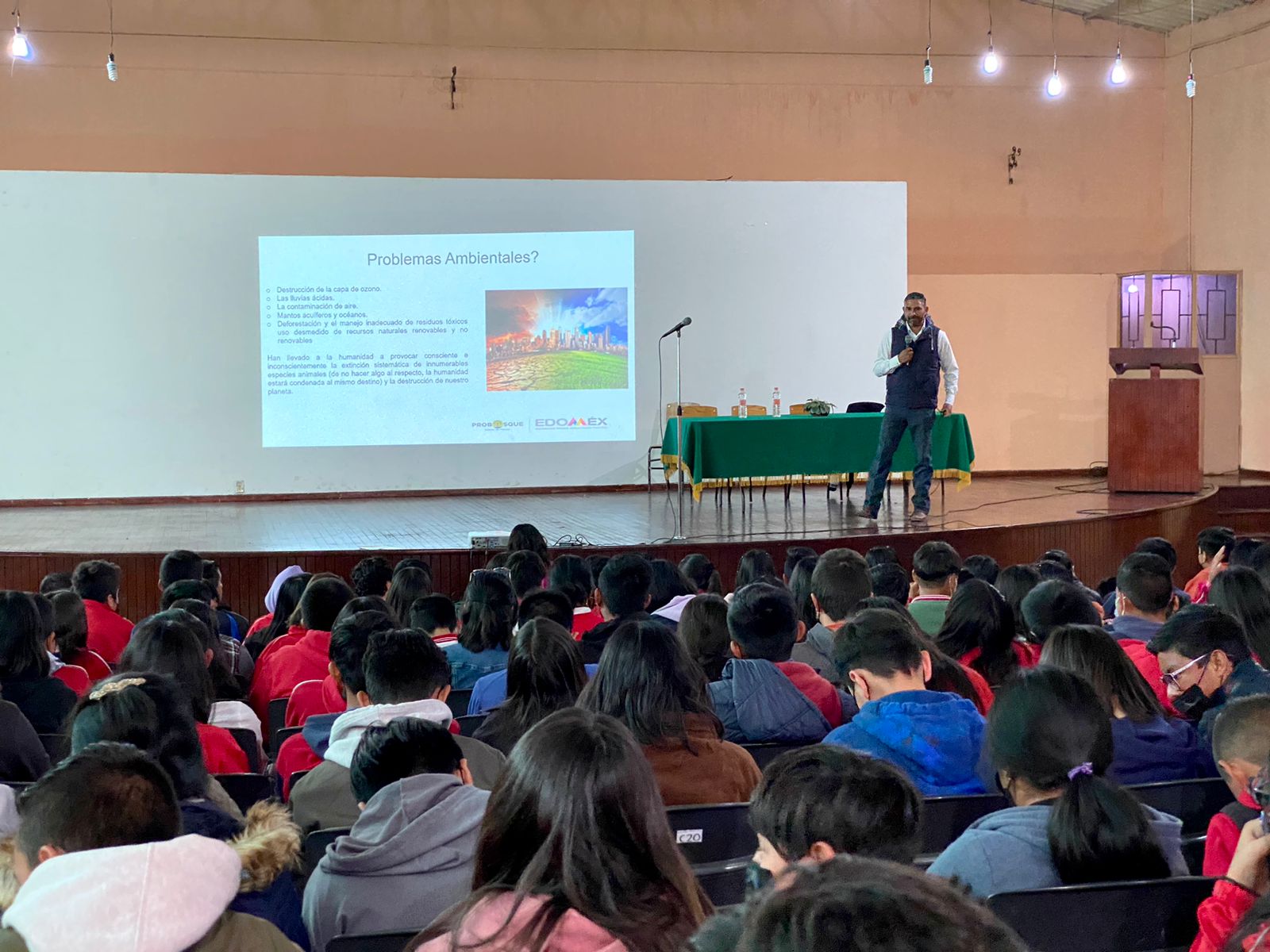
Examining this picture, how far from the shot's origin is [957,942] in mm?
682

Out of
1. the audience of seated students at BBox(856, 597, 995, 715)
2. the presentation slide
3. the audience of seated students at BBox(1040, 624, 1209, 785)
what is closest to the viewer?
the audience of seated students at BBox(1040, 624, 1209, 785)

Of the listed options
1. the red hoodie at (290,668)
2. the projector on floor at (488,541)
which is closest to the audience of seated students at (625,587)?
the red hoodie at (290,668)

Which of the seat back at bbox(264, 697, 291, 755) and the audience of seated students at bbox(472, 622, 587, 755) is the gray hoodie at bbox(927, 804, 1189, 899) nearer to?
the audience of seated students at bbox(472, 622, 587, 755)

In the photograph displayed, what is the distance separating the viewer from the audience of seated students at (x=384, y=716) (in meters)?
2.31

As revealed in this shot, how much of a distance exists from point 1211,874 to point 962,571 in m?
3.24

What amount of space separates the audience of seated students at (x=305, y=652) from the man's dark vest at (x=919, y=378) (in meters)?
4.75

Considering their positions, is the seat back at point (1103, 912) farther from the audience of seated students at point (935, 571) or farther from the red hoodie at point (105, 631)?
the red hoodie at point (105, 631)

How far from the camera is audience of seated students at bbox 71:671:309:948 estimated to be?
5.94ft

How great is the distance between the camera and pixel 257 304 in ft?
34.8

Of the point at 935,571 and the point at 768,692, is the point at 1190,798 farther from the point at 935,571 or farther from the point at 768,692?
the point at 935,571

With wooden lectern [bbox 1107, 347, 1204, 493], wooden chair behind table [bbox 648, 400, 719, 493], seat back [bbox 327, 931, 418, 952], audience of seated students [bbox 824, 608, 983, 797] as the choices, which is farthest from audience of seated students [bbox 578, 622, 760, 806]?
wooden lectern [bbox 1107, 347, 1204, 493]

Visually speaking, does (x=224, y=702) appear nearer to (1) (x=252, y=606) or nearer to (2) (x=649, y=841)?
(2) (x=649, y=841)

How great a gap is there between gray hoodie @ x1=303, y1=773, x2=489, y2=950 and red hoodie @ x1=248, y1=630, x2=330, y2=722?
1895mm

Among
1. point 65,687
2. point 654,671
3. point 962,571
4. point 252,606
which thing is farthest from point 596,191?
point 654,671
